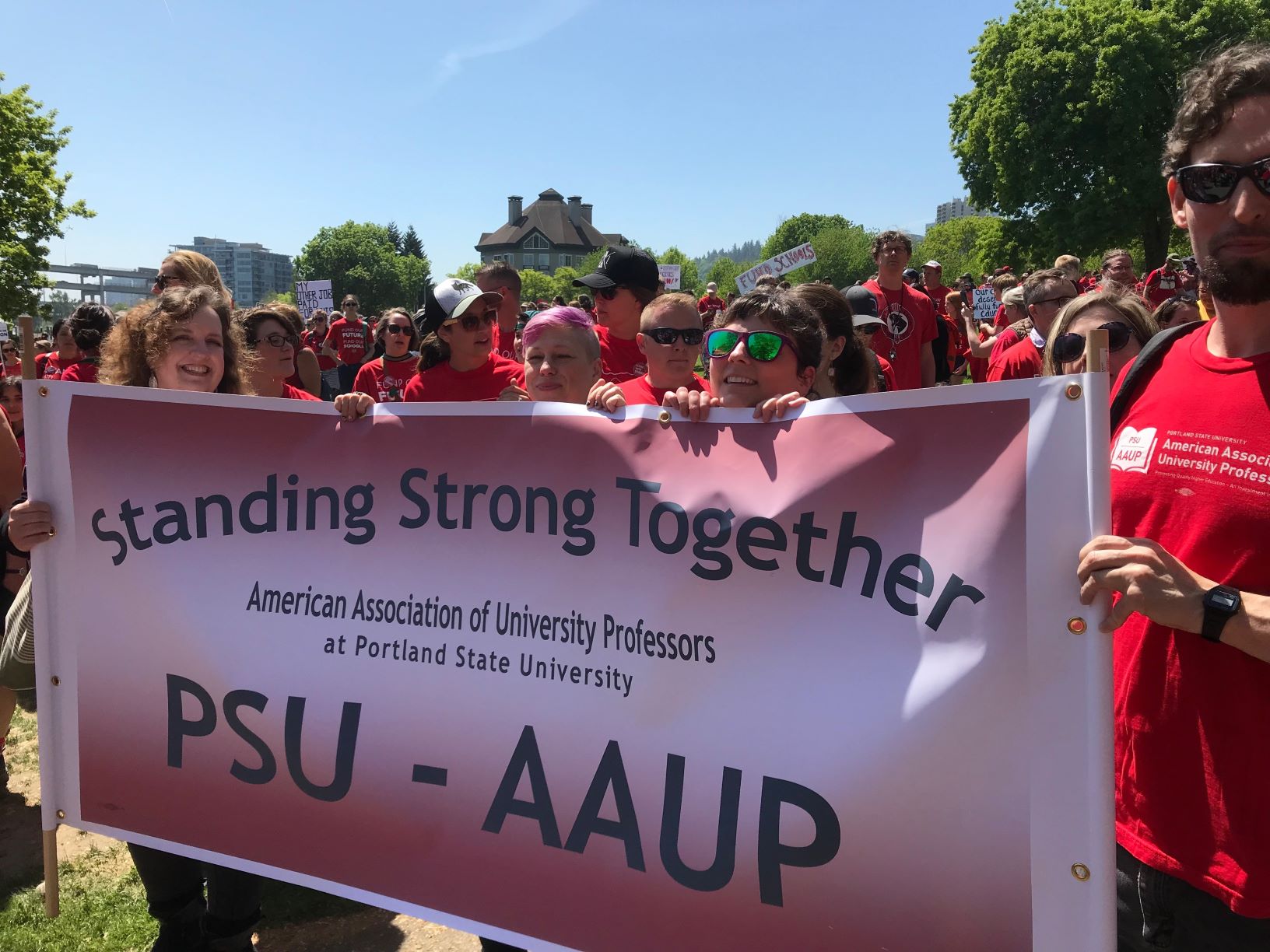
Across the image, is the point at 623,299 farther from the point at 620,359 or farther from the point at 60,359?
the point at 60,359

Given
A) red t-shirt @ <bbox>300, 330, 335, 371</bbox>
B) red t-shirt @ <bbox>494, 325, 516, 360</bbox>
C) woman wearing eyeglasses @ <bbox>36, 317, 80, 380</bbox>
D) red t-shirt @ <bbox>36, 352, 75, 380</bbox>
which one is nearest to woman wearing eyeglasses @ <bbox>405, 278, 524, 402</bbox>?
red t-shirt @ <bbox>494, 325, 516, 360</bbox>

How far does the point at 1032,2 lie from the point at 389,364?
1629 inches

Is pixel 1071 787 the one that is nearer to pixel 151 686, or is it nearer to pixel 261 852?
pixel 261 852

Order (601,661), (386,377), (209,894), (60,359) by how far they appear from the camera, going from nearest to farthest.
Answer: (601,661) → (209,894) → (386,377) → (60,359)

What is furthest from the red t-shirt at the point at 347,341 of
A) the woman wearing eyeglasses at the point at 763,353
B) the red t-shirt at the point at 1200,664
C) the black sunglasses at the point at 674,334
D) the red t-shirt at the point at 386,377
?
the red t-shirt at the point at 1200,664

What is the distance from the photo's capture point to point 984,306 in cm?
1189

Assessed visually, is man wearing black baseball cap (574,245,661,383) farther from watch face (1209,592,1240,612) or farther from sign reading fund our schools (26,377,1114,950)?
watch face (1209,592,1240,612)

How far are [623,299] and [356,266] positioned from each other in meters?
96.5

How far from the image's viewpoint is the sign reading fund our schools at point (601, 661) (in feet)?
5.60

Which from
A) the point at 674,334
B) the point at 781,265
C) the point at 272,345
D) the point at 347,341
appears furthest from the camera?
the point at 347,341

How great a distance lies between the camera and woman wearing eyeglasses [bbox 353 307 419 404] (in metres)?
6.18

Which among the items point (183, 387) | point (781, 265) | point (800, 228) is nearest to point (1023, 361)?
point (183, 387)

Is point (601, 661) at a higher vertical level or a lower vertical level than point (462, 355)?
lower

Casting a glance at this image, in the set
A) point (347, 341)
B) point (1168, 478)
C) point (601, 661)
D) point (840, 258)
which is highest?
point (840, 258)
